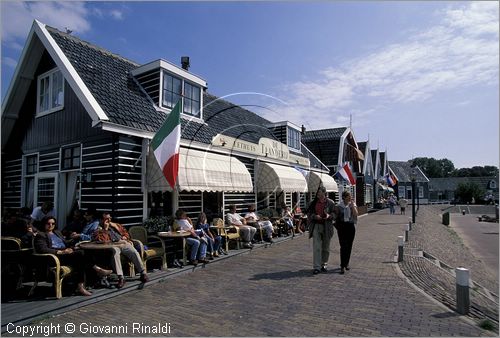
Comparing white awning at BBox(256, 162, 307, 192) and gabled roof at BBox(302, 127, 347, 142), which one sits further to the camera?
gabled roof at BBox(302, 127, 347, 142)

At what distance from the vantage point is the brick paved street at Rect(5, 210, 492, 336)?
14.8ft

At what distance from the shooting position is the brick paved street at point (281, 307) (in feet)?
14.8

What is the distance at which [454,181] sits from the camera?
7475 cm

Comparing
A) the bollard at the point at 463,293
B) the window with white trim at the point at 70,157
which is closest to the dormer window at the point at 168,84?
the window with white trim at the point at 70,157

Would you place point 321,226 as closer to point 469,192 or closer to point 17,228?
point 17,228

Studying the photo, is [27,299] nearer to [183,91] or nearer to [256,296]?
[256,296]

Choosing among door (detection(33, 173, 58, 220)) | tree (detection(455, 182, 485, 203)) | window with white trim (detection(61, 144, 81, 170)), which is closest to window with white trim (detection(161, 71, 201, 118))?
window with white trim (detection(61, 144, 81, 170))

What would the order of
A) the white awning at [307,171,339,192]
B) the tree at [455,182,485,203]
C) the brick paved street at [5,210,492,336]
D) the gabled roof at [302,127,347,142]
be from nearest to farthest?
the brick paved street at [5,210,492,336] < the white awning at [307,171,339,192] < the gabled roof at [302,127,347,142] < the tree at [455,182,485,203]

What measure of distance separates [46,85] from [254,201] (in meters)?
9.45

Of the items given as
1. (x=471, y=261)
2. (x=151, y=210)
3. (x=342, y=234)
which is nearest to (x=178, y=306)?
(x=342, y=234)

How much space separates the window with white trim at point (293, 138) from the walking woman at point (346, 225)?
1295 centimetres

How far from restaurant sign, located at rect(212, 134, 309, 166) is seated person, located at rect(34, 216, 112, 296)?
22.3 ft

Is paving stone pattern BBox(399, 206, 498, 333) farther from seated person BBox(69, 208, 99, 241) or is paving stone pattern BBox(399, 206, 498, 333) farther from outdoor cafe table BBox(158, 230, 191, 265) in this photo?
seated person BBox(69, 208, 99, 241)

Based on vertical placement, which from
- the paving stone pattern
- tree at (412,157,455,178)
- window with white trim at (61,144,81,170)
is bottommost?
the paving stone pattern
